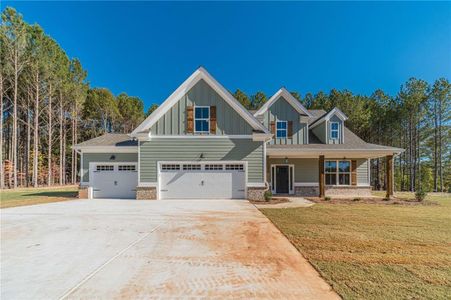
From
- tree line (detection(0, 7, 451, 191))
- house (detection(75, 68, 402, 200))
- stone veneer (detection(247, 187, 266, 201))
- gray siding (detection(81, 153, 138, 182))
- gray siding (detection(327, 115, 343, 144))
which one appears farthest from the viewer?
tree line (detection(0, 7, 451, 191))

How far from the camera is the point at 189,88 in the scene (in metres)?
13.5

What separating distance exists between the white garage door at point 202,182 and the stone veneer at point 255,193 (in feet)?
1.14

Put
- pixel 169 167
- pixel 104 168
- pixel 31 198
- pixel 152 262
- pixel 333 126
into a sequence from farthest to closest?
pixel 333 126 < pixel 104 168 < pixel 31 198 < pixel 169 167 < pixel 152 262

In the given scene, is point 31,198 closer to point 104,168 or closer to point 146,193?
point 104,168

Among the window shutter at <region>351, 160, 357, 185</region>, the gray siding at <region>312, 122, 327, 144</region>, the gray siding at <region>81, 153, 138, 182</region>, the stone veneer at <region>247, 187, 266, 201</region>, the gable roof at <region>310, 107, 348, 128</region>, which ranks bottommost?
the stone veneer at <region>247, 187, 266, 201</region>

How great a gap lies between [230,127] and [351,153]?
752 centimetres

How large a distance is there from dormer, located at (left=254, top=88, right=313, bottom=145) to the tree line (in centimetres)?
1304

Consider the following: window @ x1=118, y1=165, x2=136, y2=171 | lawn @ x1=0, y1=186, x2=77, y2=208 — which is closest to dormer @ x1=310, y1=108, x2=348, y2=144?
window @ x1=118, y1=165, x2=136, y2=171

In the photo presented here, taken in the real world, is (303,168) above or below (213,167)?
below

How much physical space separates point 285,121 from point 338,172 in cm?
495

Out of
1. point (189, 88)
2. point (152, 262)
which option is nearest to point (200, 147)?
point (189, 88)

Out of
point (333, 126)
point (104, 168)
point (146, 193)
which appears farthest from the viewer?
point (333, 126)

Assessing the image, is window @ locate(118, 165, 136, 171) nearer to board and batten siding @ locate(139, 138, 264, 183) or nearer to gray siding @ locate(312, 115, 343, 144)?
board and batten siding @ locate(139, 138, 264, 183)

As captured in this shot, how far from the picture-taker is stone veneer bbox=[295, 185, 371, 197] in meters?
16.0
